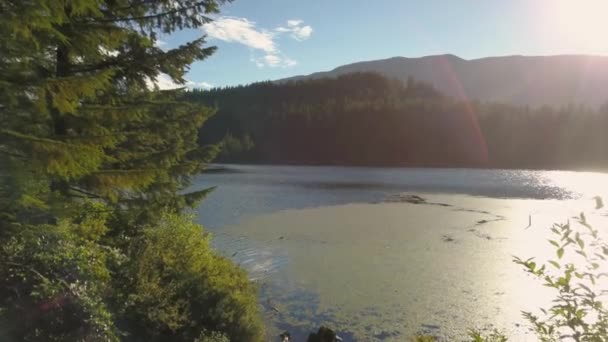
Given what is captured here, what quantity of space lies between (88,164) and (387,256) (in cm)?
1870

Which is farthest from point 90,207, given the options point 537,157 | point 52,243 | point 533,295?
point 537,157

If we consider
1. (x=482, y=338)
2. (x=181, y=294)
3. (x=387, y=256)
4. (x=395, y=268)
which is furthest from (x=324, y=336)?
(x=387, y=256)

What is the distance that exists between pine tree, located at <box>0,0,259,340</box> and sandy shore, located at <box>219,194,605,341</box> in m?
4.13

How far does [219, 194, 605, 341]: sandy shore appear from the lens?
45.5ft

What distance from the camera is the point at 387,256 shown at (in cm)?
2242

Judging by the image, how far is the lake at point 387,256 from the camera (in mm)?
13977

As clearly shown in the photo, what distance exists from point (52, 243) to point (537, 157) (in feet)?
427

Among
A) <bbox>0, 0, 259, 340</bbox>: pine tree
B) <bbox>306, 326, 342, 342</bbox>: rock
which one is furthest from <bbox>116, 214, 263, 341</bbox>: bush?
<bbox>306, 326, 342, 342</bbox>: rock

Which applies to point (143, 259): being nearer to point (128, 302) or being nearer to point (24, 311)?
point (128, 302)

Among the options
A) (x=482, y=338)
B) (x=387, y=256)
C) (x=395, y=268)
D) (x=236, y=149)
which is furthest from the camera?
(x=236, y=149)

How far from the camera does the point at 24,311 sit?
5621 millimetres

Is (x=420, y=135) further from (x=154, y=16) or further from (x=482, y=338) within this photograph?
(x=482, y=338)

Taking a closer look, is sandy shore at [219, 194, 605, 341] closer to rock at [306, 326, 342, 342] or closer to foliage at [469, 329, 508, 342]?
rock at [306, 326, 342, 342]

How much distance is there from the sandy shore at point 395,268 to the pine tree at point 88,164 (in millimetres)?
4125
